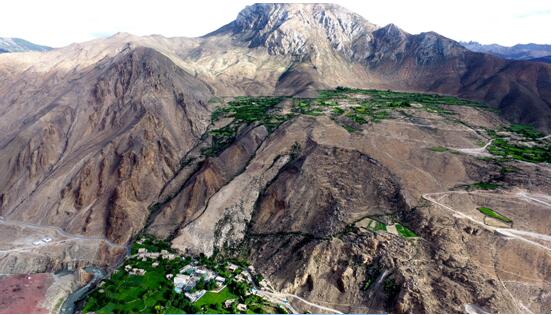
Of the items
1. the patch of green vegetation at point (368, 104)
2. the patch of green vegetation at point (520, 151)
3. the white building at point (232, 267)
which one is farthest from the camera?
the patch of green vegetation at point (368, 104)

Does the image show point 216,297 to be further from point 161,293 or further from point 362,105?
point 362,105

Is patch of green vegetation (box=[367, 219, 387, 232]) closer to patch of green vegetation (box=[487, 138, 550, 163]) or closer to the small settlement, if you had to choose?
the small settlement

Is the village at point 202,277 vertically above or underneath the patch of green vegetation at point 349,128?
underneath

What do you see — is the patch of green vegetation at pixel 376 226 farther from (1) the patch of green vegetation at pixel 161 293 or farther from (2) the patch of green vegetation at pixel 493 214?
(1) the patch of green vegetation at pixel 161 293

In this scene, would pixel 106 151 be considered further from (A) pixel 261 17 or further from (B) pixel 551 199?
(A) pixel 261 17

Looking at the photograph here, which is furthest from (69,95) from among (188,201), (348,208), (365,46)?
(365,46)

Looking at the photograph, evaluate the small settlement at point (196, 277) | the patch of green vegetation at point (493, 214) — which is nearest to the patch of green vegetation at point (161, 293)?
the small settlement at point (196, 277)

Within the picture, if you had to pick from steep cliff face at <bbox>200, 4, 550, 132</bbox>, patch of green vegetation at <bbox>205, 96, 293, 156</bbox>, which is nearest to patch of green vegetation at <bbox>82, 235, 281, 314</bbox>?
patch of green vegetation at <bbox>205, 96, 293, 156</bbox>
